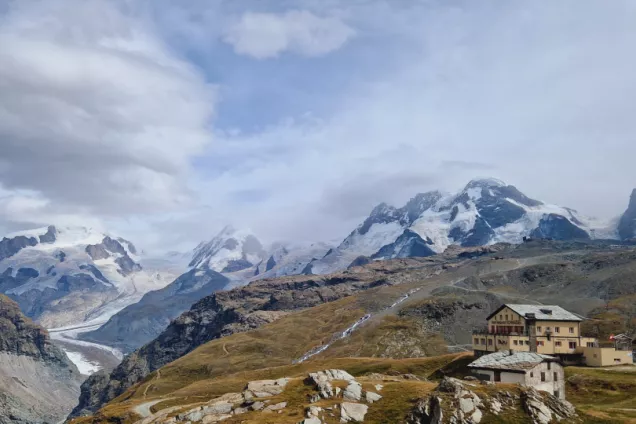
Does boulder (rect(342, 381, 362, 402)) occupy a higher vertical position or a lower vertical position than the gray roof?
lower

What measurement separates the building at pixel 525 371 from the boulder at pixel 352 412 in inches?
847

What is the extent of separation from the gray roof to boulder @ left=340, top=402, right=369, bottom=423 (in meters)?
22.2

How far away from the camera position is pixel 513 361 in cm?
8919

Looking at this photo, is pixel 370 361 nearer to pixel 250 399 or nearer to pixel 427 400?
pixel 250 399

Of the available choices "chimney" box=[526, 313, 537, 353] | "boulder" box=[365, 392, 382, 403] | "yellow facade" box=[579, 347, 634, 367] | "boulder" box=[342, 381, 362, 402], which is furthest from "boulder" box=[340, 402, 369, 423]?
"chimney" box=[526, 313, 537, 353]

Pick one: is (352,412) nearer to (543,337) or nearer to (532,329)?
(532,329)

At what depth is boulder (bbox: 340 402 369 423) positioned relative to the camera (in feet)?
255

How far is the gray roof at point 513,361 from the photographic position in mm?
86625

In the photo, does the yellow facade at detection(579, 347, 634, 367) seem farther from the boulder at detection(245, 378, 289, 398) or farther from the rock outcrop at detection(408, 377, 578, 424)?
the boulder at detection(245, 378, 289, 398)

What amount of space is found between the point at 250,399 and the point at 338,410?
18.5 m

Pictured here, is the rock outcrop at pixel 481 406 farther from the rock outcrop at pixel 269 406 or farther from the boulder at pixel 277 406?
the boulder at pixel 277 406

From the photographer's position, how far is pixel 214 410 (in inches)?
3580

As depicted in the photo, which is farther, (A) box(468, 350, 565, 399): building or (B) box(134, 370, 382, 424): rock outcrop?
(A) box(468, 350, 565, 399): building

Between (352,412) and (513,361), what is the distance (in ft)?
86.8
